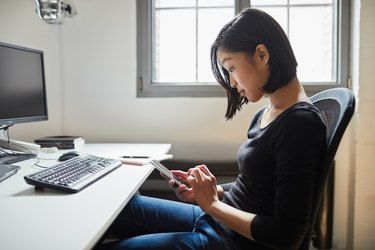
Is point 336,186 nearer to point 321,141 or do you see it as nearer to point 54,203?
point 321,141

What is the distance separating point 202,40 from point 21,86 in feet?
3.71

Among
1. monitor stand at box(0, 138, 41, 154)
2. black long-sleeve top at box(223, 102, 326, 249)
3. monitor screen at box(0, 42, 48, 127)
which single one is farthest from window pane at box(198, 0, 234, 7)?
black long-sleeve top at box(223, 102, 326, 249)

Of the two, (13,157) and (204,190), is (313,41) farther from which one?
(13,157)

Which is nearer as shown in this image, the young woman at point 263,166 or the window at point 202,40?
the young woman at point 263,166

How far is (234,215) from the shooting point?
2.79ft

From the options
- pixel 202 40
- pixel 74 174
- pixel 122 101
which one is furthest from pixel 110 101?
pixel 74 174

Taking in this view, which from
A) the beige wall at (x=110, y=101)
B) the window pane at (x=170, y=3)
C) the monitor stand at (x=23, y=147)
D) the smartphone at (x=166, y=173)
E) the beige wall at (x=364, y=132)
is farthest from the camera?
the window pane at (x=170, y=3)

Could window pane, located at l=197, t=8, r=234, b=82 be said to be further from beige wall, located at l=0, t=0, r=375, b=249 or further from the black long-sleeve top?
the black long-sleeve top

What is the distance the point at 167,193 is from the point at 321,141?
1.30 metres

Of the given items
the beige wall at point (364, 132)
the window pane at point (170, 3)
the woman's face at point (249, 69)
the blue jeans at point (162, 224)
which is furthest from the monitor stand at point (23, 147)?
the beige wall at point (364, 132)

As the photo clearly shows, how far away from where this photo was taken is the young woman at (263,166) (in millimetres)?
747

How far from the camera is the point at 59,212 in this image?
0.75m

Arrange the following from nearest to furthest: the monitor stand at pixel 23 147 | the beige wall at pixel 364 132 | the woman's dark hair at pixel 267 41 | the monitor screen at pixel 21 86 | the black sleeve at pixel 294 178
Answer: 1. the black sleeve at pixel 294 178
2. the woman's dark hair at pixel 267 41
3. the monitor screen at pixel 21 86
4. the monitor stand at pixel 23 147
5. the beige wall at pixel 364 132

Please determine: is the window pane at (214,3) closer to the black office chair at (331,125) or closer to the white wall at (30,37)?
the white wall at (30,37)
